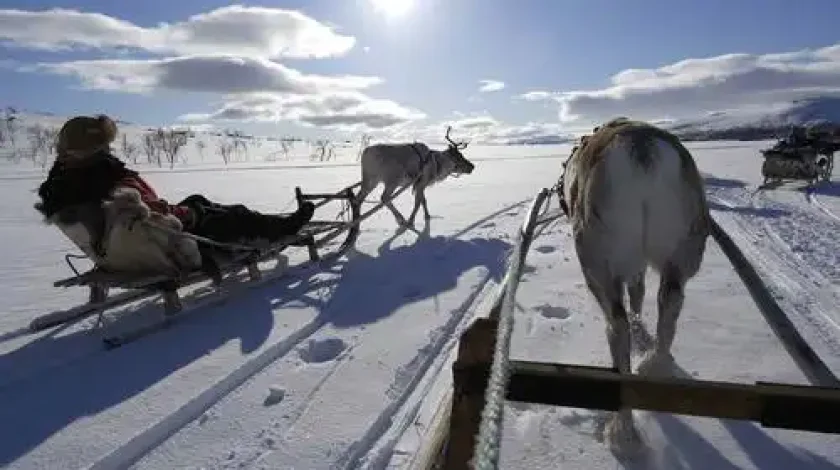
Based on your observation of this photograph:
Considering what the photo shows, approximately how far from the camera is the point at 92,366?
4234 millimetres

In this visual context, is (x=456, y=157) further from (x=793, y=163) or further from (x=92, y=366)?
(x=92, y=366)

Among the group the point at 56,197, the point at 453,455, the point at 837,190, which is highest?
the point at 56,197

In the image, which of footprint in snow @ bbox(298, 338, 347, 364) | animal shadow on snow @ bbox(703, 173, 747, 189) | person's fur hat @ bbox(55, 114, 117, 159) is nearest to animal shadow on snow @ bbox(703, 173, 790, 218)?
animal shadow on snow @ bbox(703, 173, 747, 189)

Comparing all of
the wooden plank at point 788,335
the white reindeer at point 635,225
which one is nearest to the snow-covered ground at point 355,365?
the white reindeer at point 635,225

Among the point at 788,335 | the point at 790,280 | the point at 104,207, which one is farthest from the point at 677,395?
the point at 790,280

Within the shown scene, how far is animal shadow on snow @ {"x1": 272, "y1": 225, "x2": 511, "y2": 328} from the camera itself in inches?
221

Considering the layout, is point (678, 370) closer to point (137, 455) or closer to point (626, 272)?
point (626, 272)

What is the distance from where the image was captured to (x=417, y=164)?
39.7ft

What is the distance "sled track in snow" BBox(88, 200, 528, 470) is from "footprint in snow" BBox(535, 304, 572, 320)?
62cm

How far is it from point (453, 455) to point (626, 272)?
189cm

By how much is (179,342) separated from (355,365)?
146cm

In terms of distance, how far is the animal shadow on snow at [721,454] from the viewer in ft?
9.21

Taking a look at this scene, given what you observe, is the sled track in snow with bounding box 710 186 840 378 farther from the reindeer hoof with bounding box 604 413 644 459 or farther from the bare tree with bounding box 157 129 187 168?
the bare tree with bounding box 157 129 187 168

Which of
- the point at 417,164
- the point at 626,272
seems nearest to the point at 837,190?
the point at 417,164
